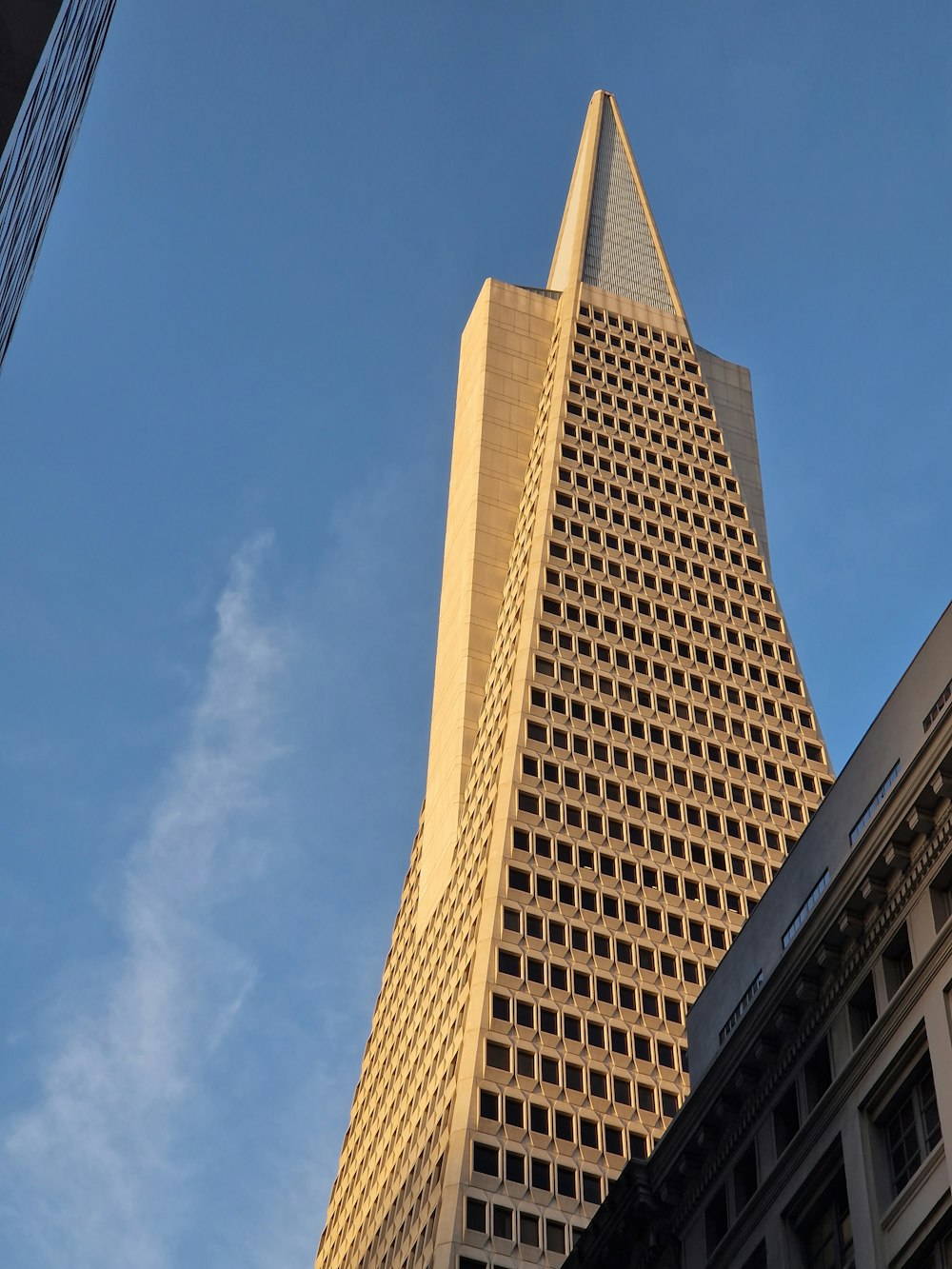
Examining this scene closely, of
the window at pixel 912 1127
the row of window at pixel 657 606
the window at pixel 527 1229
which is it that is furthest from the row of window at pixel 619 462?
the window at pixel 912 1127

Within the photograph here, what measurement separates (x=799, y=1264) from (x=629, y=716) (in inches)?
3036

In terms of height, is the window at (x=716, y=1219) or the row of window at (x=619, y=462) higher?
the row of window at (x=619, y=462)

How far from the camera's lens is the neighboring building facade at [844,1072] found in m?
35.6

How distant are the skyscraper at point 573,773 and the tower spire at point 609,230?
0.49m

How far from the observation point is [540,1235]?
267 feet

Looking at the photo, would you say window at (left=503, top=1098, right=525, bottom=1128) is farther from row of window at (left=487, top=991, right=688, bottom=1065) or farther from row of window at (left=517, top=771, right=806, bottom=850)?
row of window at (left=517, top=771, right=806, bottom=850)

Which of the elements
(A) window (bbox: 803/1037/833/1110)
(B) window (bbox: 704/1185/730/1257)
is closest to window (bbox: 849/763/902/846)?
(A) window (bbox: 803/1037/833/1110)

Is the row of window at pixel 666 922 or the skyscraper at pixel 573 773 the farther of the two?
the row of window at pixel 666 922

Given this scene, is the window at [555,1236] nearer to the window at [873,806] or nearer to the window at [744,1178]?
the window at [744,1178]

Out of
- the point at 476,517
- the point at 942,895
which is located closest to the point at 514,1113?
the point at 942,895

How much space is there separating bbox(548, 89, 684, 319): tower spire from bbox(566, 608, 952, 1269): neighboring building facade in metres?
114

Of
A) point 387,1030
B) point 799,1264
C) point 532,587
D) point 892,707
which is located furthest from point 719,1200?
point 532,587

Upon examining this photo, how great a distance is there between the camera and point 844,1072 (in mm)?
38156

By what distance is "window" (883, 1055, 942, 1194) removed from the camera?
34969 mm
